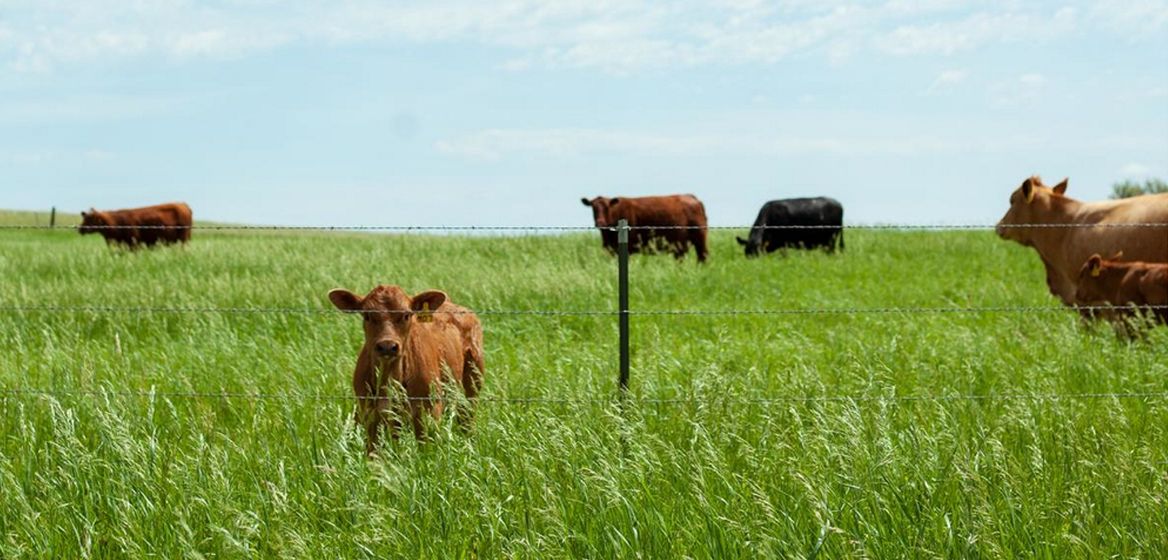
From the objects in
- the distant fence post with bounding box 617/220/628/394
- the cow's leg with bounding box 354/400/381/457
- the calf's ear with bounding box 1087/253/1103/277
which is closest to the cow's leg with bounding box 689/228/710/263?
the calf's ear with bounding box 1087/253/1103/277

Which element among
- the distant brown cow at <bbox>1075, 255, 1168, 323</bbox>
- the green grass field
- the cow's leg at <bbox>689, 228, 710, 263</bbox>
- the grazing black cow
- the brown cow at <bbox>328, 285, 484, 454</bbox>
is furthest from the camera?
the grazing black cow

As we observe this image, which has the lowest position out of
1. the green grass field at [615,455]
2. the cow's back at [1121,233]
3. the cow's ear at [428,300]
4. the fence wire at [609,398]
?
the green grass field at [615,455]

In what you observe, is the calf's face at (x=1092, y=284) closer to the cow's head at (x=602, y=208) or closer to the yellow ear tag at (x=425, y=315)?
the yellow ear tag at (x=425, y=315)

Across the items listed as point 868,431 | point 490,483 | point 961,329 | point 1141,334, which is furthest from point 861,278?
point 490,483

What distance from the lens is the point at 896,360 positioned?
327 inches

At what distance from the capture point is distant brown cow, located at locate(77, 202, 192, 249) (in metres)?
26.7

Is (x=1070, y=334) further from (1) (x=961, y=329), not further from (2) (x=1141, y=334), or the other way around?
(1) (x=961, y=329)

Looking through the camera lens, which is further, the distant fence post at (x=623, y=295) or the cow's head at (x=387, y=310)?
the distant fence post at (x=623, y=295)

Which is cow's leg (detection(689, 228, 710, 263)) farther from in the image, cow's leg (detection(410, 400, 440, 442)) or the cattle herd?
cow's leg (detection(410, 400, 440, 442))

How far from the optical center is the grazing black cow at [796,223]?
74.6 feet

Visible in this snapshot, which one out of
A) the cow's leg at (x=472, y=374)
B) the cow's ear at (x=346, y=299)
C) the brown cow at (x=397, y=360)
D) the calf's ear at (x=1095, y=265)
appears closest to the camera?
the brown cow at (x=397, y=360)

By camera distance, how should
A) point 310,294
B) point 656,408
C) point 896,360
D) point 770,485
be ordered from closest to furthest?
point 770,485 < point 656,408 < point 896,360 < point 310,294

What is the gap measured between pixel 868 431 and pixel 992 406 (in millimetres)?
1234

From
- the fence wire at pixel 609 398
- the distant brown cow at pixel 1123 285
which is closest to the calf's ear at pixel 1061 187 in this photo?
the distant brown cow at pixel 1123 285
